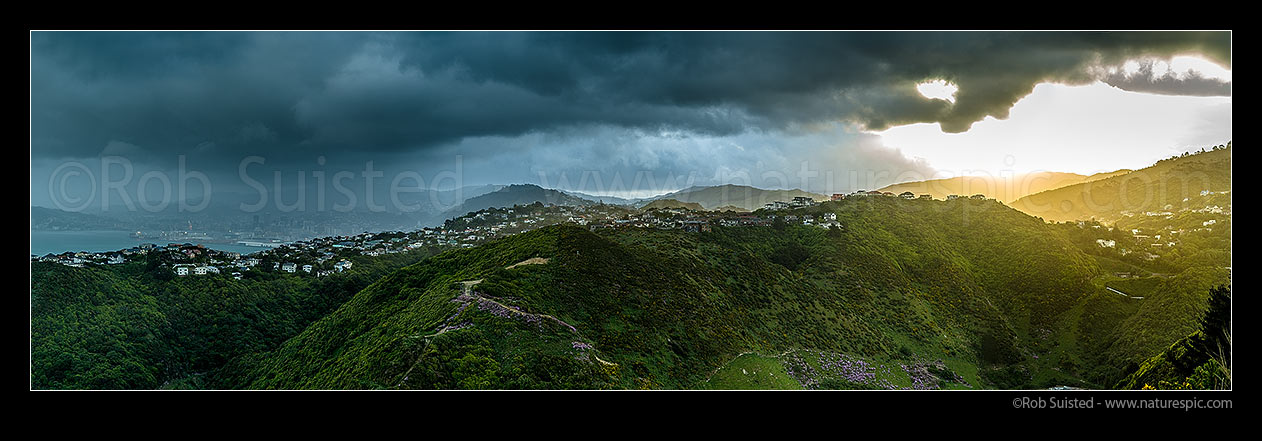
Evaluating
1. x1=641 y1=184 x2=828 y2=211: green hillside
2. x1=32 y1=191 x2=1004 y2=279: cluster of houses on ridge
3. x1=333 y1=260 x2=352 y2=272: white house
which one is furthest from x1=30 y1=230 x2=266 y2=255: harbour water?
x1=641 y1=184 x2=828 y2=211: green hillside

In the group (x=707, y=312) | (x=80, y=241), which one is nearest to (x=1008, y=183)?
(x=707, y=312)

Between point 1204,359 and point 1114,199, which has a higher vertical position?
point 1114,199

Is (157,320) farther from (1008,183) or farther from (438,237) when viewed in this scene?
A: (1008,183)

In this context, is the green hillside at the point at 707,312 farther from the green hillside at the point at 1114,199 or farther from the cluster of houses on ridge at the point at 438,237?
the green hillside at the point at 1114,199

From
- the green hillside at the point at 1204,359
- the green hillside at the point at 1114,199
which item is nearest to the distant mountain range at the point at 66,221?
the green hillside at the point at 1204,359

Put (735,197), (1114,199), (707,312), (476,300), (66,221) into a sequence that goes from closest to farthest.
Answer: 1. (66,221)
2. (476,300)
3. (707,312)
4. (735,197)
5. (1114,199)
